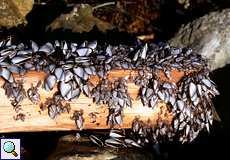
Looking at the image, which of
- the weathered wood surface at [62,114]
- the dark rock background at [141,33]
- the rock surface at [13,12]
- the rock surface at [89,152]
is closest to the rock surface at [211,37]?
the dark rock background at [141,33]

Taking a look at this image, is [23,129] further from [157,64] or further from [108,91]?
A: [157,64]

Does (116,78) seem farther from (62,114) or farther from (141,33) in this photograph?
(141,33)

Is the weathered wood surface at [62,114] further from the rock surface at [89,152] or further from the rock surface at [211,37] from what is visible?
the rock surface at [211,37]

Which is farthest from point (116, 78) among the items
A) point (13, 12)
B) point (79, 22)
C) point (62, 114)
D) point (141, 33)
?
point (141, 33)

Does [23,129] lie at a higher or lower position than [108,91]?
lower

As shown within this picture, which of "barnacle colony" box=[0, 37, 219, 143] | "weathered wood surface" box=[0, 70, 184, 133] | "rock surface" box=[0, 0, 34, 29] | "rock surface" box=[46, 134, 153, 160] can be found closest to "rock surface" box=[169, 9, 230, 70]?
"barnacle colony" box=[0, 37, 219, 143]

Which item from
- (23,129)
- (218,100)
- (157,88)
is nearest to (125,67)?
(157,88)

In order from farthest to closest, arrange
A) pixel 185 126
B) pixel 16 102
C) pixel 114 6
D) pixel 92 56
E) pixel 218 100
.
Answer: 1. pixel 114 6
2. pixel 218 100
3. pixel 185 126
4. pixel 92 56
5. pixel 16 102
